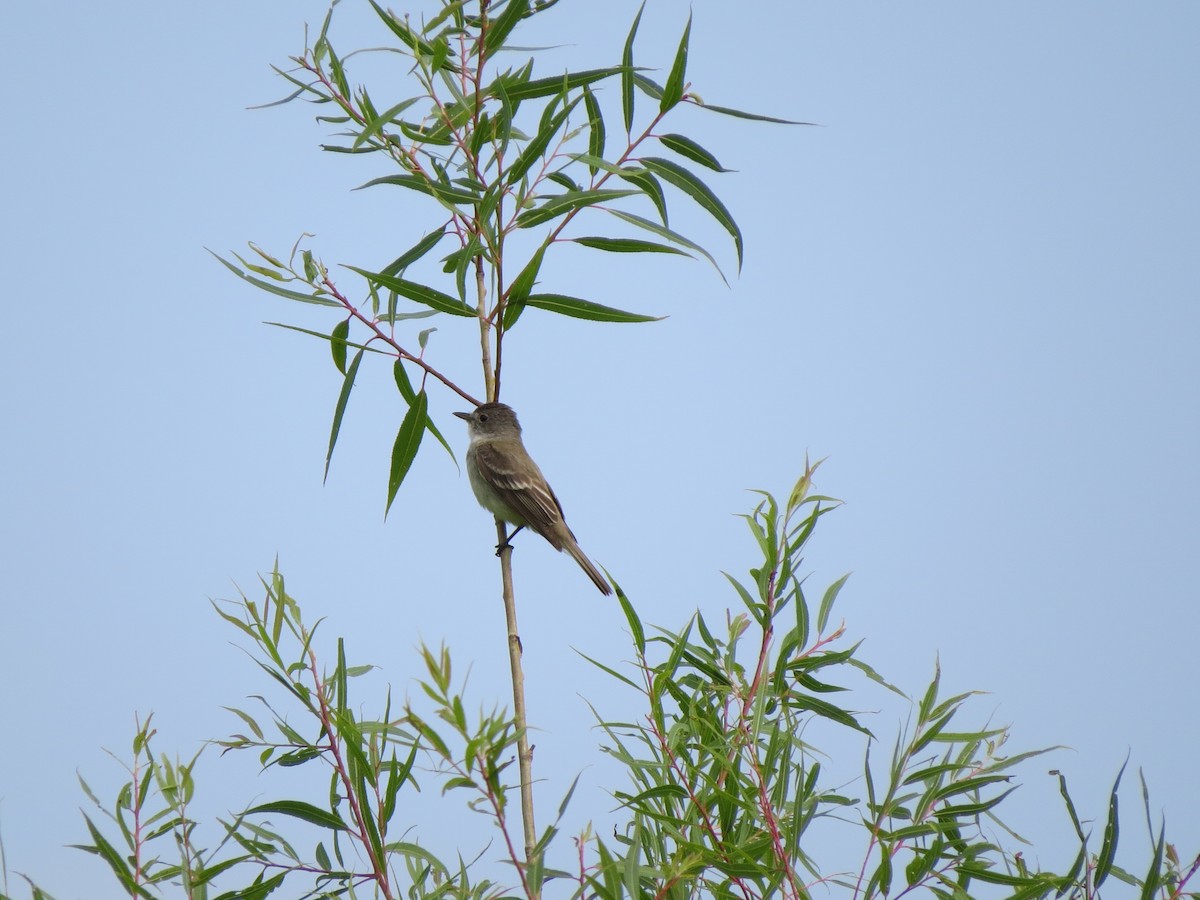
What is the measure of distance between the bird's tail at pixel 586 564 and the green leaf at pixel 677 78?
144 inches

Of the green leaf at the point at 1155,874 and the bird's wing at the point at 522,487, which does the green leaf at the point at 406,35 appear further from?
the bird's wing at the point at 522,487

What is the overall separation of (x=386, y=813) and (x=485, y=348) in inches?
48.3

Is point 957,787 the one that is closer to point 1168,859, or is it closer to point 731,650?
point 1168,859

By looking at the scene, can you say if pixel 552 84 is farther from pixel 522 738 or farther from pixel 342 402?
pixel 522 738

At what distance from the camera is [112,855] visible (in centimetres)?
269

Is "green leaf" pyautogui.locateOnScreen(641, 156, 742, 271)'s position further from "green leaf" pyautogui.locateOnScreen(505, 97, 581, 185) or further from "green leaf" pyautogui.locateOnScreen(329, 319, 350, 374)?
"green leaf" pyautogui.locateOnScreen(329, 319, 350, 374)

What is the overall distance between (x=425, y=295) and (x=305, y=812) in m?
1.43

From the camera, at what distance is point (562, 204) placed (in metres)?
2.98

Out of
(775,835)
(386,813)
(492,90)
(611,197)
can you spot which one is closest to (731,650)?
(775,835)

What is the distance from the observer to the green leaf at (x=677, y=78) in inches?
123

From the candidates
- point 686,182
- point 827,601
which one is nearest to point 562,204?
point 686,182

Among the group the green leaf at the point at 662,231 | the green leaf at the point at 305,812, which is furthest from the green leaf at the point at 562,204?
the green leaf at the point at 305,812

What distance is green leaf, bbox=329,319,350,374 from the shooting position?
10.6 feet

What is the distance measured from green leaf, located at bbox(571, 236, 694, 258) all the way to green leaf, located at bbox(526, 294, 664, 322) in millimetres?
166
